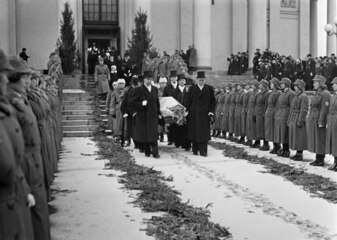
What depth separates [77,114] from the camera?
23312 mm

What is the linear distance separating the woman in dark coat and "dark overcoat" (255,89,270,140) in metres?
2.28

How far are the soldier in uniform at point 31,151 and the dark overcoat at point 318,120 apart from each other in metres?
8.63

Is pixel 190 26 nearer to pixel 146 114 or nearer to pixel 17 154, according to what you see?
pixel 146 114

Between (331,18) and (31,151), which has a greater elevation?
(331,18)

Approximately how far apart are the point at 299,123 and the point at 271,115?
5.85 ft

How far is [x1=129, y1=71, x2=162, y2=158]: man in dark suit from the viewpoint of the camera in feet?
47.4

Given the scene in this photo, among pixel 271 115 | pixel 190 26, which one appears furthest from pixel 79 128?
pixel 190 26

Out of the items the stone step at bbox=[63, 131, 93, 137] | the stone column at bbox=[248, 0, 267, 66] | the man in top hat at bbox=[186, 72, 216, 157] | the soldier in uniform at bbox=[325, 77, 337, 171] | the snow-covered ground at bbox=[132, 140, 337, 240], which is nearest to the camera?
the snow-covered ground at bbox=[132, 140, 337, 240]

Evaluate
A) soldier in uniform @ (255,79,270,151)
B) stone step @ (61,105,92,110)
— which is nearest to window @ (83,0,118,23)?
stone step @ (61,105,92,110)

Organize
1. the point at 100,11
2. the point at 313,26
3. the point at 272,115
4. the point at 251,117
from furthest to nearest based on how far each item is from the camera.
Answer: the point at 313,26 < the point at 100,11 < the point at 251,117 < the point at 272,115

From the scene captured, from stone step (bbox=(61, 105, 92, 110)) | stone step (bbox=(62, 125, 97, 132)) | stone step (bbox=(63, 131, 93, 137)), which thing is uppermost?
stone step (bbox=(61, 105, 92, 110))

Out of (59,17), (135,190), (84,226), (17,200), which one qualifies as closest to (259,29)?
(59,17)

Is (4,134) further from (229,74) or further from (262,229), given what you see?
(229,74)

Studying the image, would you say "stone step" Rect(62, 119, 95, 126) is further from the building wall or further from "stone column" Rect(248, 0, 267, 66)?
"stone column" Rect(248, 0, 267, 66)
